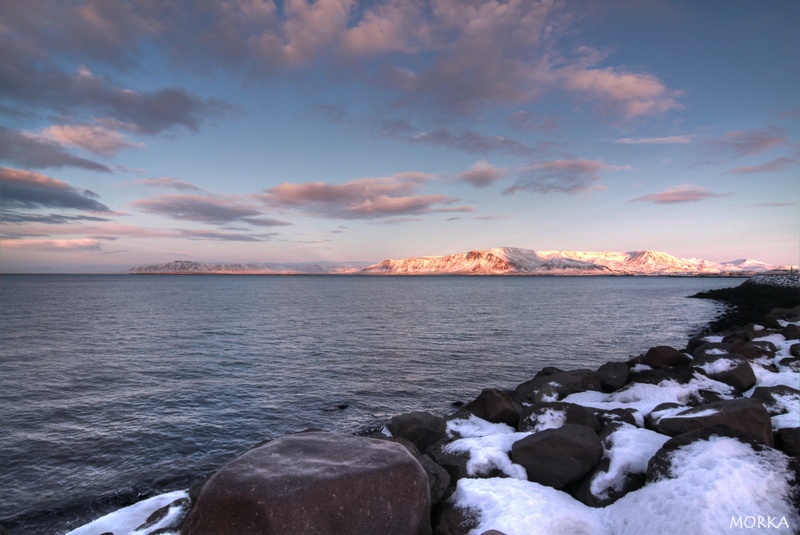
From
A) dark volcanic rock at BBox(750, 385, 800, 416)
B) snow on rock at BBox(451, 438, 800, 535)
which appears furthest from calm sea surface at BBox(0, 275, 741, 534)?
dark volcanic rock at BBox(750, 385, 800, 416)

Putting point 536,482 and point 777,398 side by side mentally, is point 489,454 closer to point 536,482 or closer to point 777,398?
point 536,482

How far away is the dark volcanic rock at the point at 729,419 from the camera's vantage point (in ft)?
31.1

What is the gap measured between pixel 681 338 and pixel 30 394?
48.4 meters

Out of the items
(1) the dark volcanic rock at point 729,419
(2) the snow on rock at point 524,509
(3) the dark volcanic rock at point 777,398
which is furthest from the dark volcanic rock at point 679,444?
(3) the dark volcanic rock at point 777,398

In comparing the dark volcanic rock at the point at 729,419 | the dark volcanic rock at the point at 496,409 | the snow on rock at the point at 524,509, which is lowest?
the dark volcanic rock at the point at 496,409

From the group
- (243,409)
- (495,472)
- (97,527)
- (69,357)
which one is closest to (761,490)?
(495,472)

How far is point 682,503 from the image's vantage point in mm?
7289

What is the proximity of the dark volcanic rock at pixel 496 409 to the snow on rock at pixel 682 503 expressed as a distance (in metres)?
5.95

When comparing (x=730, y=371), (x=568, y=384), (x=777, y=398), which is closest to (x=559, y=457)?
(x=777, y=398)

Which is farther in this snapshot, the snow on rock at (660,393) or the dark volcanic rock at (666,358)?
the dark volcanic rock at (666,358)

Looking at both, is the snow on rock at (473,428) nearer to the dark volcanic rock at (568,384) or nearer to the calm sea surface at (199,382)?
the dark volcanic rock at (568,384)

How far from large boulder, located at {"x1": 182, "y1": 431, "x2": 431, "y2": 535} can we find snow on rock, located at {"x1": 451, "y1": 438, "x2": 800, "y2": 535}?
5.00 feet

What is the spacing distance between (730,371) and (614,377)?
3688 millimetres

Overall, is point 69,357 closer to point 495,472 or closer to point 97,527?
point 97,527
